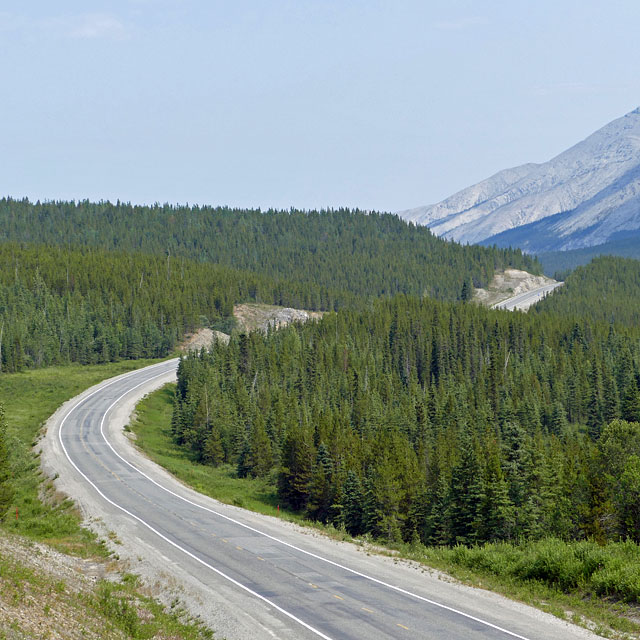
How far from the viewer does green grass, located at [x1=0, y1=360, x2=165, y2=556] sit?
4128 centimetres

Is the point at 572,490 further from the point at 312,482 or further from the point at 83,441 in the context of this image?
the point at 83,441

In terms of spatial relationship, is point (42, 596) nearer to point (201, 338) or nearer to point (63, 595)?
point (63, 595)

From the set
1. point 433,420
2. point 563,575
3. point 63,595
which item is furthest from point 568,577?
point 433,420

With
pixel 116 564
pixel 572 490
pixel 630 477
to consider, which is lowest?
pixel 572 490

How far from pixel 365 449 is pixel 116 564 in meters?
42.0

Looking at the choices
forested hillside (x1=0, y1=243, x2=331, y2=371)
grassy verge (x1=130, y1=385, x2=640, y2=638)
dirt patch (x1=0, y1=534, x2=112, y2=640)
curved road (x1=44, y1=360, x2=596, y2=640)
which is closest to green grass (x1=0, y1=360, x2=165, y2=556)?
curved road (x1=44, y1=360, x2=596, y2=640)

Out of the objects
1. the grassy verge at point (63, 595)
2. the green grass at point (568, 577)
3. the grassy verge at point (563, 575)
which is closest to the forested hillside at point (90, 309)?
the grassy verge at point (63, 595)

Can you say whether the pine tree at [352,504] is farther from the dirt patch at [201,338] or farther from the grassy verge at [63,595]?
the dirt patch at [201,338]

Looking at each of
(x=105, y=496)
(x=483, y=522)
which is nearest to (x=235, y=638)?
(x=483, y=522)

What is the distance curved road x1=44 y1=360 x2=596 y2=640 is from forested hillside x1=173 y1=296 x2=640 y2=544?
1593 cm

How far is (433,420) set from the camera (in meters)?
111

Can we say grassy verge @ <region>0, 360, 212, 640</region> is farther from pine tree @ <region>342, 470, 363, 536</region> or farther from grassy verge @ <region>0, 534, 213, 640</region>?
pine tree @ <region>342, 470, 363, 536</region>

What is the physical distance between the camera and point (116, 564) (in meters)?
33.9

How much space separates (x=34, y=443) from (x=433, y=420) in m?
59.7
